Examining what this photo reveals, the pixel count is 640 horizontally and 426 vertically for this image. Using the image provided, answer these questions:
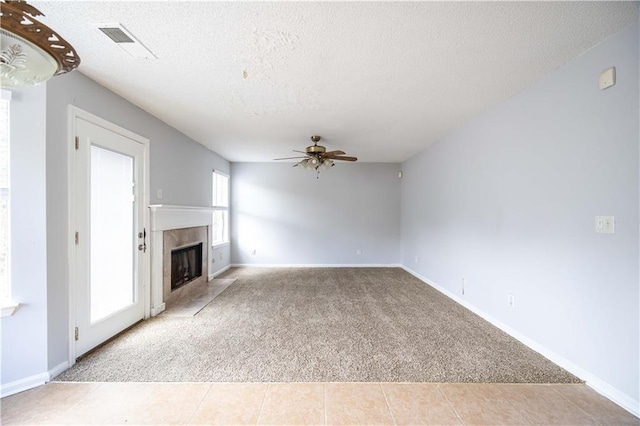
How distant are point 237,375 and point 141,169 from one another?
7.74 ft

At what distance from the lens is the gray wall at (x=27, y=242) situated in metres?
1.71

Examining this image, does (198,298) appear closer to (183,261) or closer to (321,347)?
(183,261)

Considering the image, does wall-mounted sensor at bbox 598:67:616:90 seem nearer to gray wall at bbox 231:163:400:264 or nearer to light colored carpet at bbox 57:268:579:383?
light colored carpet at bbox 57:268:579:383

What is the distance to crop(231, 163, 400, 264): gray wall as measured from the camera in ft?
19.0

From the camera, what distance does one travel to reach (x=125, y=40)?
169 cm

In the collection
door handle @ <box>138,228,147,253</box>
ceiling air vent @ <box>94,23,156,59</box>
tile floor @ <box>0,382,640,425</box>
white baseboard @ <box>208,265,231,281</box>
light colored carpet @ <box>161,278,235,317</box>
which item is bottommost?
tile floor @ <box>0,382,640,425</box>

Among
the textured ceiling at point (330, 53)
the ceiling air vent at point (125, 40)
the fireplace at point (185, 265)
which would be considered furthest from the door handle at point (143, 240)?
the ceiling air vent at point (125, 40)

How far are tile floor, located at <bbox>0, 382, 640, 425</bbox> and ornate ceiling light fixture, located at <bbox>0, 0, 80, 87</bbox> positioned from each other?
1.82m

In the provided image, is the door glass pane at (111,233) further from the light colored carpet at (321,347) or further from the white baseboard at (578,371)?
the white baseboard at (578,371)

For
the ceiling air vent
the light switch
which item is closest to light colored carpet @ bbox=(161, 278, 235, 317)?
the ceiling air vent

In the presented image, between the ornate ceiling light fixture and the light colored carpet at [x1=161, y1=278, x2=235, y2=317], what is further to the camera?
the light colored carpet at [x1=161, y1=278, x2=235, y2=317]

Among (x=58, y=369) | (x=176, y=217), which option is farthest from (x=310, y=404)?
(x=176, y=217)

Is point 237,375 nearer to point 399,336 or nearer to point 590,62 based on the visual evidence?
point 399,336

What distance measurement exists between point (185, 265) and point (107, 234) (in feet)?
5.19
